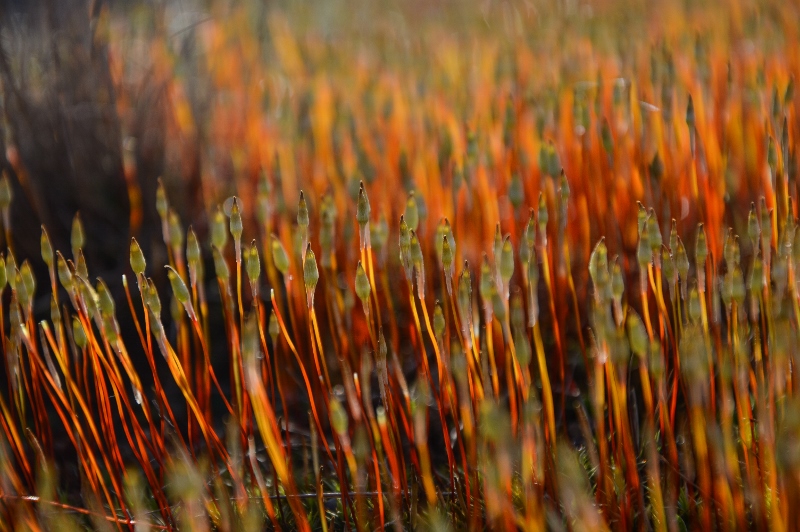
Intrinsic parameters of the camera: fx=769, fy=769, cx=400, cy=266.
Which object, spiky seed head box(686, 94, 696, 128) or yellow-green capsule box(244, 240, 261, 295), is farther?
spiky seed head box(686, 94, 696, 128)

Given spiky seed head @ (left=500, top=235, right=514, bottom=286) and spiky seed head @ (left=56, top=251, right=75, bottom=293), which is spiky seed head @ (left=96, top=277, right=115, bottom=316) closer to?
spiky seed head @ (left=56, top=251, right=75, bottom=293)

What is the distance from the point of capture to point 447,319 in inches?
38.1

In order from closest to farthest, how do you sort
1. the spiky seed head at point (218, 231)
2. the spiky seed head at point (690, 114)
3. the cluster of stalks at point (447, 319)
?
1. the cluster of stalks at point (447, 319)
2. the spiky seed head at point (218, 231)
3. the spiky seed head at point (690, 114)

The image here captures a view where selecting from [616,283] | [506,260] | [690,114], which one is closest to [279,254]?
[506,260]

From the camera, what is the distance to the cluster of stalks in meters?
0.81

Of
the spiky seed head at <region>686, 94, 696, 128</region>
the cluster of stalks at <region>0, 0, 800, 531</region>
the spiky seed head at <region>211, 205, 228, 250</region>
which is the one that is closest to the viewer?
the cluster of stalks at <region>0, 0, 800, 531</region>

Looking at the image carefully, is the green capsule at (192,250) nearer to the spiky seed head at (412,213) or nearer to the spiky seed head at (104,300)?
the spiky seed head at (104,300)

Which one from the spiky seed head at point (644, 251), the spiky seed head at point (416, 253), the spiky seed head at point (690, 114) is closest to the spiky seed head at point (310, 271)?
the spiky seed head at point (416, 253)

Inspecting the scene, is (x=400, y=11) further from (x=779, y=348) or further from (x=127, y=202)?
(x=779, y=348)

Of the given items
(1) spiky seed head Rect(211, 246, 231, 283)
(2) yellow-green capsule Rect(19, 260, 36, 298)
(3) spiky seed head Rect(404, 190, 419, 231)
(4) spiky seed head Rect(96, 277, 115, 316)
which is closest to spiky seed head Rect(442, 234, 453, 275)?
(3) spiky seed head Rect(404, 190, 419, 231)

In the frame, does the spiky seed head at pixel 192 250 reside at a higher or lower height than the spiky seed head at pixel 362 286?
higher

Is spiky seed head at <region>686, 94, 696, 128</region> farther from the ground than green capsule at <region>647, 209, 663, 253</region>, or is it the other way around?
spiky seed head at <region>686, 94, 696, 128</region>

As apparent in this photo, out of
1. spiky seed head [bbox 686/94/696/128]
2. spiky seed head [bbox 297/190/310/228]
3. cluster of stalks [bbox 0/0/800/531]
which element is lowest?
cluster of stalks [bbox 0/0/800/531]

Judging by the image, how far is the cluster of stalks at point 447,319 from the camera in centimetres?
81
